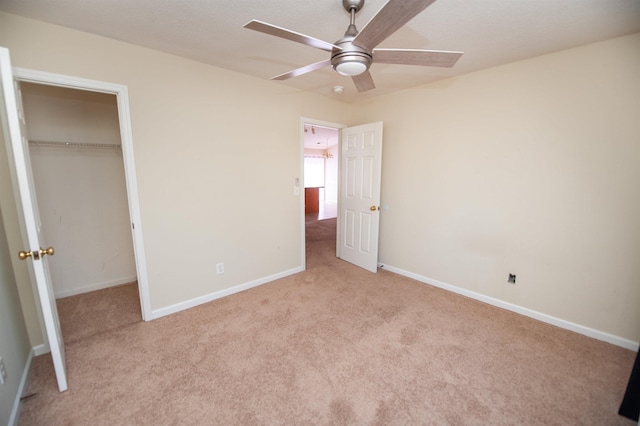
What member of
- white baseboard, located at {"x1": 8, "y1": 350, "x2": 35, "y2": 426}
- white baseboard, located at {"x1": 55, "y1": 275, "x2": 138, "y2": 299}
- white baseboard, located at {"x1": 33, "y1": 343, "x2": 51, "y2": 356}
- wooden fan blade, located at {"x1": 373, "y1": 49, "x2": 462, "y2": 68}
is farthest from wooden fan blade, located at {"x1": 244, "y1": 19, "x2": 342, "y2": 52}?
white baseboard, located at {"x1": 55, "y1": 275, "x2": 138, "y2": 299}

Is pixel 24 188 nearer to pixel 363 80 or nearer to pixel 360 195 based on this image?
pixel 363 80

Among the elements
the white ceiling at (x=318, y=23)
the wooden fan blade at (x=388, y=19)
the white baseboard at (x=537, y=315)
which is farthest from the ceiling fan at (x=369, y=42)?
the white baseboard at (x=537, y=315)

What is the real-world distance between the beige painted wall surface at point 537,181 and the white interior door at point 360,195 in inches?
15.1

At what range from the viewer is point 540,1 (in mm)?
1508

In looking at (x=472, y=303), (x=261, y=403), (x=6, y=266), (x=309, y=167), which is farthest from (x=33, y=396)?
(x=309, y=167)

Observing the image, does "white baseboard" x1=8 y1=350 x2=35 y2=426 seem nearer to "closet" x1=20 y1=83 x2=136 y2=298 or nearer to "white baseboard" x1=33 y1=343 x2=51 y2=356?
"white baseboard" x1=33 y1=343 x2=51 y2=356

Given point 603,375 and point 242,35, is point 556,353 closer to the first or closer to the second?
point 603,375

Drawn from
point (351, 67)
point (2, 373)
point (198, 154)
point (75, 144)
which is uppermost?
point (351, 67)

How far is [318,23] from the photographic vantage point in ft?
5.76

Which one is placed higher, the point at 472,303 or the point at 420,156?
the point at 420,156

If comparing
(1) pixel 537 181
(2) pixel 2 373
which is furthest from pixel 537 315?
(2) pixel 2 373

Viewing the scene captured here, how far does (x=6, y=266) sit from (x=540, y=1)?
3699 millimetres

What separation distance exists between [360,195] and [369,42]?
7.99ft

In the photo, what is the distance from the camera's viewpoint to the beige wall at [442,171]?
201 centimetres
